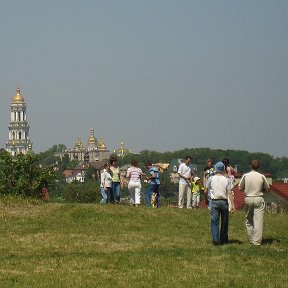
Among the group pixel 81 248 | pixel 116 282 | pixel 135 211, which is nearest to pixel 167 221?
pixel 135 211

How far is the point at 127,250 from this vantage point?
48.9 feet

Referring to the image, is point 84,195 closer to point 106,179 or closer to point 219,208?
point 106,179

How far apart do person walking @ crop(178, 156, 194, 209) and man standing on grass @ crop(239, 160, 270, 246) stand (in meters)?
7.25

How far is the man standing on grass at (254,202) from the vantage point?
1571 centimetres

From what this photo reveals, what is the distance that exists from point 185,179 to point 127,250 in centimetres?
862

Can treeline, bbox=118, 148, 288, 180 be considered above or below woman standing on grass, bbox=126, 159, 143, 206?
below

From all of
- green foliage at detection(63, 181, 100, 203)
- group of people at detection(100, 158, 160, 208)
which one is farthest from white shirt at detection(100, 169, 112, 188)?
green foliage at detection(63, 181, 100, 203)

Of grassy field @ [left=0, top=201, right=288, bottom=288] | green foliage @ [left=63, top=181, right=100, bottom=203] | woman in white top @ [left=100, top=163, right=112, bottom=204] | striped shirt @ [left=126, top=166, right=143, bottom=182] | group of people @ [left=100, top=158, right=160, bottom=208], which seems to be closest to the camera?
grassy field @ [left=0, top=201, right=288, bottom=288]

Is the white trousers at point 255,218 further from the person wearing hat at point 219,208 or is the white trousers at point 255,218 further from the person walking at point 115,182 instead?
the person walking at point 115,182

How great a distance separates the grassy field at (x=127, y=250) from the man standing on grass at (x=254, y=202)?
264 millimetres

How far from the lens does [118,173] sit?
2380 centimetres

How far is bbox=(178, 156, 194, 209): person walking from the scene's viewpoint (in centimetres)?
2322

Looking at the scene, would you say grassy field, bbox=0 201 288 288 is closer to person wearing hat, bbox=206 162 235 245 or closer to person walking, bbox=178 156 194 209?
person wearing hat, bbox=206 162 235 245

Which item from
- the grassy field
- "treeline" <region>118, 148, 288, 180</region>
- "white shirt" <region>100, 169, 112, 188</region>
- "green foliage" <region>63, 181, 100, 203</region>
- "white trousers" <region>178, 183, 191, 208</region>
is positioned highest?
"white shirt" <region>100, 169, 112, 188</region>
